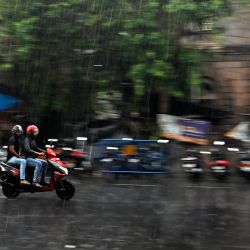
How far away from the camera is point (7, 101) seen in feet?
48.6

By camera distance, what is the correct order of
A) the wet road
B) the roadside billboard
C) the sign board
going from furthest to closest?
the roadside billboard < the sign board < the wet road

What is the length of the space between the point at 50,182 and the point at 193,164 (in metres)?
3.88

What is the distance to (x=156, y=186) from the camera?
38.9 ft

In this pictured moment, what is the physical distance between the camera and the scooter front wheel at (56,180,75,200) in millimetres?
10203

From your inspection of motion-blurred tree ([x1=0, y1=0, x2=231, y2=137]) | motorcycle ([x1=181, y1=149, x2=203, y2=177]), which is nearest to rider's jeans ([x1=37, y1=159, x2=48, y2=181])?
motion-blurred tree ([x1=0, y1=0, x2=231, y2=137])

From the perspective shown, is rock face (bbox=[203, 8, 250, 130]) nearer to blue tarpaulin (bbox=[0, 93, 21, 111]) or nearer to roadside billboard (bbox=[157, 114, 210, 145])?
roadside billboard (bbox=[157, 114, 210, 145])

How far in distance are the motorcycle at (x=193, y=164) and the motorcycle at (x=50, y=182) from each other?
3478 mm

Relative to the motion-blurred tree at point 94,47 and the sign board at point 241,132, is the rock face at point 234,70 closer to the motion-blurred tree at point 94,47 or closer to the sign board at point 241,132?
the sign board at point 241,132

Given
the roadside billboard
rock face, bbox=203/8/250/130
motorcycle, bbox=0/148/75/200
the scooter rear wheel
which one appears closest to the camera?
motorcycle, bbox=0/148/75/200

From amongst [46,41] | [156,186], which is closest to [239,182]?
[156,186]

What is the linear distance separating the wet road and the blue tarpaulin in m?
3.75

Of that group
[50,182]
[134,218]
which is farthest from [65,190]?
[134,218]

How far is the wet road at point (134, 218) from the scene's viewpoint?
7258mm

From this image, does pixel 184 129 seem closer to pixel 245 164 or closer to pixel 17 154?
pixel 245 164
